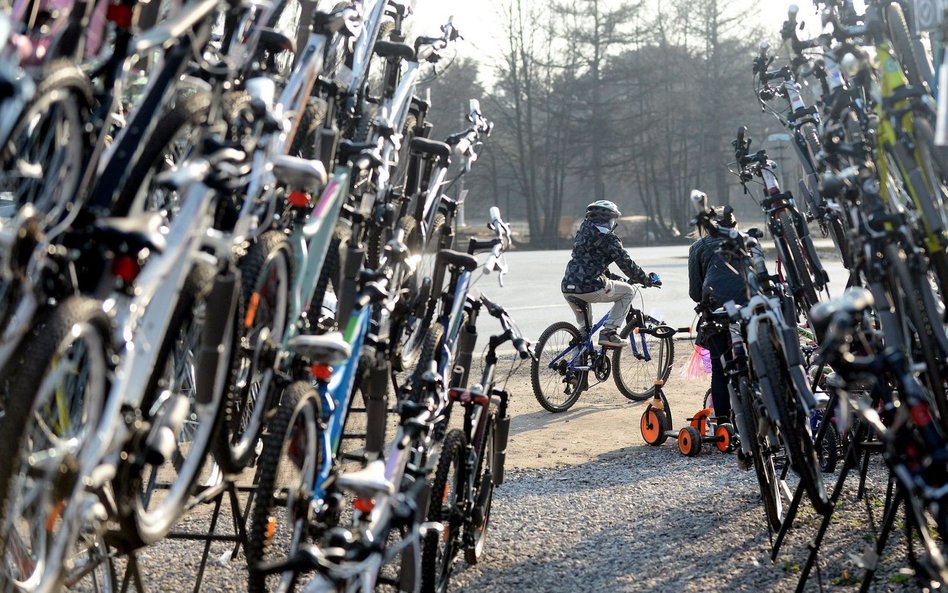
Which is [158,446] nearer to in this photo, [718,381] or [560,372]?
[718,381]

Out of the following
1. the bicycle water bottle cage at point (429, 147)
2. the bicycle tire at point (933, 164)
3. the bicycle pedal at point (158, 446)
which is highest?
the bicycle water bottle cage at point (429, 147)

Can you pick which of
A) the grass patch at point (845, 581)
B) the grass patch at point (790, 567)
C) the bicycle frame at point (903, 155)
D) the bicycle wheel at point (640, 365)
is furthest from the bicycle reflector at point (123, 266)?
the bicycle wheel at point (640, 365)

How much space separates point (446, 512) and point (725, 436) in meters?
3.62

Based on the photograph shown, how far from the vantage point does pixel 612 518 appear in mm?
6734

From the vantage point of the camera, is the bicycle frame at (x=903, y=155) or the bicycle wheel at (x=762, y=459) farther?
the bicycle wheel at (x=762, y=459)

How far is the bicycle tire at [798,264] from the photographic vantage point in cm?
741

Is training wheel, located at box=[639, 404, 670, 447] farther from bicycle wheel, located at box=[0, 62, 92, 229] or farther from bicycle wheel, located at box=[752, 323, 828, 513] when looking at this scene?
bicycle wheel, located at box=[0, 62, 92, 229]

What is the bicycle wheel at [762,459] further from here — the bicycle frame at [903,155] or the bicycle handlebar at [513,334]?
the bicycle frame at [903,155]

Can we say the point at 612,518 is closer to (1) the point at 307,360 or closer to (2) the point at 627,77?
(1) the point at 307,360

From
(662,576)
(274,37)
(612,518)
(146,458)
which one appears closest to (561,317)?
(612,518)

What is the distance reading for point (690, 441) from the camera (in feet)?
27.2

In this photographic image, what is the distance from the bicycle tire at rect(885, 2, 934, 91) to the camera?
507 cm

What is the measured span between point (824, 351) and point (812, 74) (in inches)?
139

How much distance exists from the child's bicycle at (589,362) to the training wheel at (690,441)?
1.91 meters
